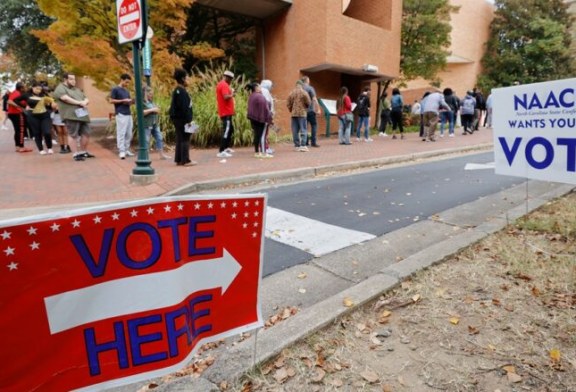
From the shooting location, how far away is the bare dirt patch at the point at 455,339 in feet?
7.30

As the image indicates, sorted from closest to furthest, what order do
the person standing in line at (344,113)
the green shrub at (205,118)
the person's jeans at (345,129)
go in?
the green shrub at (205,118) < the person standing in line at (344,113) < the person's jeans at (345,129)

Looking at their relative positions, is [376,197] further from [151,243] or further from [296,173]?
[151,243]

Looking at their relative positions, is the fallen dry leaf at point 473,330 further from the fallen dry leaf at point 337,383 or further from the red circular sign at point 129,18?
the red circular sign at point 129,18

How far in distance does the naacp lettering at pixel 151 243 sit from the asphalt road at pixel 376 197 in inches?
72.0

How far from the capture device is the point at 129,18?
20.3 ft

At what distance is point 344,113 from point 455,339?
36.2ft

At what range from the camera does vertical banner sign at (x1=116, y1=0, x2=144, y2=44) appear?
5996 mm

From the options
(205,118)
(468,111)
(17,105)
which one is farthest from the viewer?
(468,111)

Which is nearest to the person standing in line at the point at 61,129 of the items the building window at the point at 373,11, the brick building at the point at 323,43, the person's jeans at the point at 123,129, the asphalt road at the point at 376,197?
the person's jeans at the point at 123,129

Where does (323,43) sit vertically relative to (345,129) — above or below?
above

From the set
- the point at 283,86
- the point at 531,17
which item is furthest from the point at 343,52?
the point at 531,17

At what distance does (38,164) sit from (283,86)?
10.6 meters

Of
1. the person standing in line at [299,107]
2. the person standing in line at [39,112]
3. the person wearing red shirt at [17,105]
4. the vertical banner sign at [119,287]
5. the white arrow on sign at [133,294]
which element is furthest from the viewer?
the person standing in line at [299,107]

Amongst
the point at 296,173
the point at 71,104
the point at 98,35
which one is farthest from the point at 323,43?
the point at 71,104
